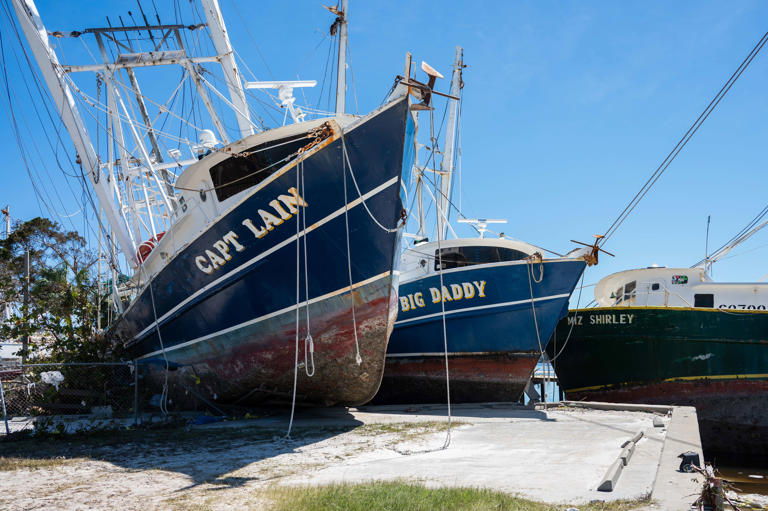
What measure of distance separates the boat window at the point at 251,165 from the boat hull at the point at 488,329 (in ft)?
18.4

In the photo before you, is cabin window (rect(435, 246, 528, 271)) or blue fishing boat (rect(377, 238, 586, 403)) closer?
blue fishing boat (rect(377, 238, 586, 403))

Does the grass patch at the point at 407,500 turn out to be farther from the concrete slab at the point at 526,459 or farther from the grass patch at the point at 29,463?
the grass patch at the point at 29,463

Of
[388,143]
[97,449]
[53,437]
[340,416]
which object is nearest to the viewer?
[97,449]

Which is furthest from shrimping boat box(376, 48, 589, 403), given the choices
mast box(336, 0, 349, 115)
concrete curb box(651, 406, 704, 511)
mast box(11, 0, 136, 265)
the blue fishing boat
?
mast box(11, 0, 136, 265)

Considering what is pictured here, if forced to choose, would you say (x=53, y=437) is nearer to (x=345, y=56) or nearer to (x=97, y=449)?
(x=97, y=449)

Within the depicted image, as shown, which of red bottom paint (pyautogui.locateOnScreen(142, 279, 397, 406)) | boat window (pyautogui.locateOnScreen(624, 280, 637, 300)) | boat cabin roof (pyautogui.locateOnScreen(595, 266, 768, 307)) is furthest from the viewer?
boat window (pyautogui.locateOnScreen(624, 280, 637, 300))

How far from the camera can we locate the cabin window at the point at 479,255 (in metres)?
13.6

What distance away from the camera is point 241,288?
28.5ft

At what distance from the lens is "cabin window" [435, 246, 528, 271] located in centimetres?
1356

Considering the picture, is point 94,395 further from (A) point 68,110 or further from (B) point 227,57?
(B) point 227,57

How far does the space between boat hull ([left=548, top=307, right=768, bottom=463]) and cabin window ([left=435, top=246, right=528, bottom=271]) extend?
Result: 103 inches

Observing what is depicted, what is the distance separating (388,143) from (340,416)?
4896mm

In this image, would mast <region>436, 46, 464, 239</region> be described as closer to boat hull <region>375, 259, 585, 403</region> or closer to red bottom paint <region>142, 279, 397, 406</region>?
boat hull <region>375, 259, 585, 403</region>

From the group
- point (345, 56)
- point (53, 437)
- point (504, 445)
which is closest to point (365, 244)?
point (504, 445)
